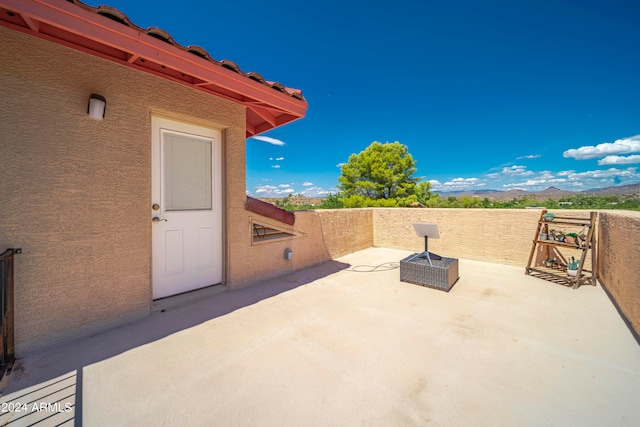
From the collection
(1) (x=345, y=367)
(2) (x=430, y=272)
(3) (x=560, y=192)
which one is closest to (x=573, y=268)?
(2) (x=430, y=272)

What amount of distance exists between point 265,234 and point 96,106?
10.8 ft

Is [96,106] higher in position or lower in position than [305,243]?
higher

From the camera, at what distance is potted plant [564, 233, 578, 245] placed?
17.6 ft

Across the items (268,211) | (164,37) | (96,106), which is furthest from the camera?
(268,211)

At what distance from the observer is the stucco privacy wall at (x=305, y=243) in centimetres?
468

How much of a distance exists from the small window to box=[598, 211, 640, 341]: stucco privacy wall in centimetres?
551

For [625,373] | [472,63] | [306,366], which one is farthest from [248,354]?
[472,63]

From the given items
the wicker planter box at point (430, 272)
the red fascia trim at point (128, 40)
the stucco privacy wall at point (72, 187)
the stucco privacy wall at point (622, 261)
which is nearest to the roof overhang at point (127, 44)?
the red fascia trim at point (128, 40)

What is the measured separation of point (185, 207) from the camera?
13.2 feet

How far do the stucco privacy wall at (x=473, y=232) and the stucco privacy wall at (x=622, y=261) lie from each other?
858mm

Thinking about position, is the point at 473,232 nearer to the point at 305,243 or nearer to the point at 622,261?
the point at 622,261

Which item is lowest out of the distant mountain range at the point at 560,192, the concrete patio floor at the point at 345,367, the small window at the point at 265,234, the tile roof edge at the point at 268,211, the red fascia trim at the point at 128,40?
the concrete patio floor at the point at 345,367

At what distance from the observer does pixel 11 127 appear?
2.43 metres

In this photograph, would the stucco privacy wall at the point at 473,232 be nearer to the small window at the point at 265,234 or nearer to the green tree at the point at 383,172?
the small window at the point at 265,234
